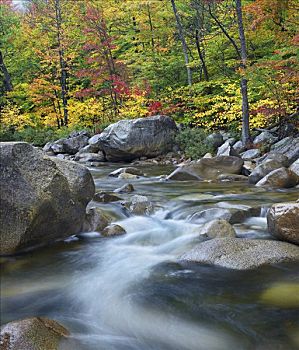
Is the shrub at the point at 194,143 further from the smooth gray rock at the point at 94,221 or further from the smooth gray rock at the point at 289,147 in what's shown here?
the smooth gray rock at the point at 94,221

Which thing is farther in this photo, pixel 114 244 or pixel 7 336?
pixel 114 244

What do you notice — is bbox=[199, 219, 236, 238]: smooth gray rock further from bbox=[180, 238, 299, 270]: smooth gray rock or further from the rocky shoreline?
bbox=[180, 238, 299, 270]: smooth gray rock

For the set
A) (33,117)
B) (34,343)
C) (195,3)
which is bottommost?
(34,343)

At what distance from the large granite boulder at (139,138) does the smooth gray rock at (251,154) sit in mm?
3424

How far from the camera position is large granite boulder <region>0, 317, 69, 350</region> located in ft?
8.08

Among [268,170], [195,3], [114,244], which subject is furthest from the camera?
[195,3]

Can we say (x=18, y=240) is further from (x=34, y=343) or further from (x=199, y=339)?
(x=199, y=339)

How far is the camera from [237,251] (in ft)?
14.2

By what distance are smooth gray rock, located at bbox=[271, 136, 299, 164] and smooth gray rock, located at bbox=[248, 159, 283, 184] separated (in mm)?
714

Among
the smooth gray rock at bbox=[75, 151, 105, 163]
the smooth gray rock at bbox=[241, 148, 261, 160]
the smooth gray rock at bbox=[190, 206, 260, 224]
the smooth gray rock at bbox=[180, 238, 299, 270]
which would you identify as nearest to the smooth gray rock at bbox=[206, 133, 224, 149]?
the smooth gray rock at bbox=[241, 148, 261, 160]

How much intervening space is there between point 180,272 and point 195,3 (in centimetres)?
1415

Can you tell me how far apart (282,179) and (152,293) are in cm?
Answer: 503

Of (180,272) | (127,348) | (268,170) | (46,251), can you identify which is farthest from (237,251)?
(268,170)

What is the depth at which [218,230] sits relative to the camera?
510 centimetres
